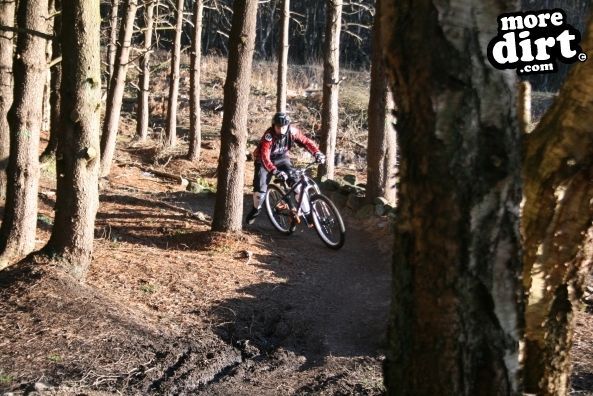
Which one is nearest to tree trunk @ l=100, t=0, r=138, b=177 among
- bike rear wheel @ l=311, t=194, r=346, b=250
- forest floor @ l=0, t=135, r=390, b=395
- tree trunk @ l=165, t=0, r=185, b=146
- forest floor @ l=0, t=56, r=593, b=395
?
forest floor @ l=0, t=56, r=593, b=395

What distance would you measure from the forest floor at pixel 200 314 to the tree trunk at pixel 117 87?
10.3 ft

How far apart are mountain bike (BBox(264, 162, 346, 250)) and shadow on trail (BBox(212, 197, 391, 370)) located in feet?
0.68

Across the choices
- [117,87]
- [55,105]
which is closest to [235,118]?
[117,87]

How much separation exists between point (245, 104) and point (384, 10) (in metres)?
7.21

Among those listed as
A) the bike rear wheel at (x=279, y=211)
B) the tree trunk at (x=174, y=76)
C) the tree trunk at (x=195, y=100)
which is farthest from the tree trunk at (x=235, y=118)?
the tree trunk at (x=174, y=76)

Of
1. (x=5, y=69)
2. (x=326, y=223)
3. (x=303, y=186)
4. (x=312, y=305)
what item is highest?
(x=5, y=69)

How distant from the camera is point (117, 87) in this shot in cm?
1482

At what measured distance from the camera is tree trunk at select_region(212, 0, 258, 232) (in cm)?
958

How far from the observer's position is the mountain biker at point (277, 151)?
10109 mm

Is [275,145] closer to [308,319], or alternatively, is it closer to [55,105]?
[308,319]

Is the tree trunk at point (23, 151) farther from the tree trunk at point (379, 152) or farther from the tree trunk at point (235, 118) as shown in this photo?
the tree trunk at point (379, 152)

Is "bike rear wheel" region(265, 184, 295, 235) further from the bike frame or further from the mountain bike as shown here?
the bike frame

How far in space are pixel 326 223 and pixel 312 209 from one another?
1.03 feet

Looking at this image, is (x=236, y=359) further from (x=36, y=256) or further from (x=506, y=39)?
(x=506, y=39)
